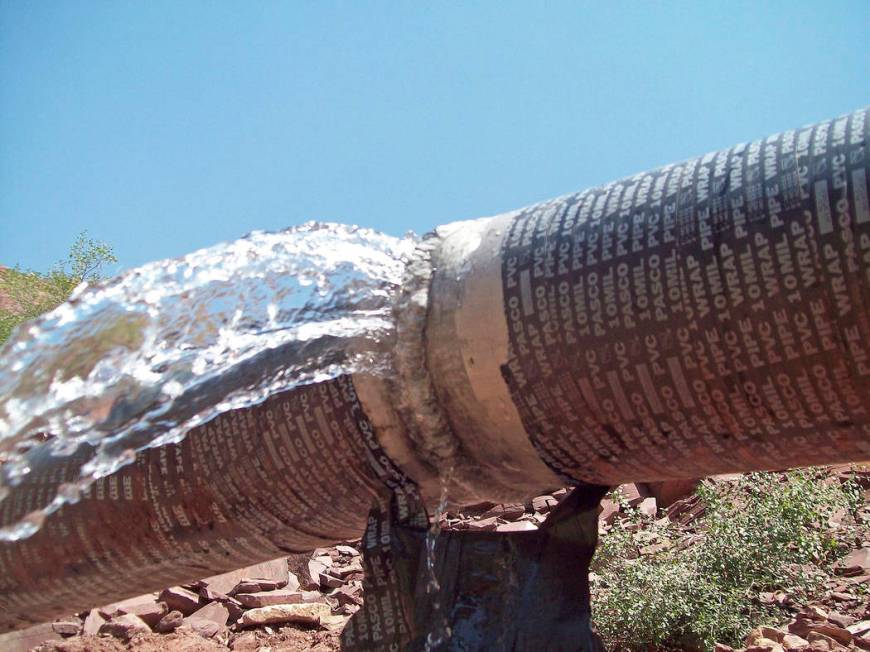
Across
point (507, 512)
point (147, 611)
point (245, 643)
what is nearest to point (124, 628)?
point (147, 611)

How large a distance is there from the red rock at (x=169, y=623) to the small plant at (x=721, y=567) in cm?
240

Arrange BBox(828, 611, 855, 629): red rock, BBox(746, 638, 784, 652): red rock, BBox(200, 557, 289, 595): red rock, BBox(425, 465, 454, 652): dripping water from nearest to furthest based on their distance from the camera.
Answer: BBox(425, 465, 454, 652): dripping water < BBox(746, 638, 784, 652): red rock < BBox(828, 611, 855, 629): red rock < BBox(200, 557, 289, 595): red rock

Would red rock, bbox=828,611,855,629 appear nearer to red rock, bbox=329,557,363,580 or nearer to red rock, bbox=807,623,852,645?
red rock, bbox=807,623,852,645

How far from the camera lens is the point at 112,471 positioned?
1.93 metres

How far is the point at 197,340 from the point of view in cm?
180

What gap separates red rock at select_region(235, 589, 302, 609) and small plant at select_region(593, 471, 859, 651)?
189 cm

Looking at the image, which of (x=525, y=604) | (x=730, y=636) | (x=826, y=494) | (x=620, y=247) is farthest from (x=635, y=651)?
(x=620, y=247)

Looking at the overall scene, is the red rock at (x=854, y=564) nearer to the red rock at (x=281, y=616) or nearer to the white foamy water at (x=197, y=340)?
the red rock at (x=281, y=616)

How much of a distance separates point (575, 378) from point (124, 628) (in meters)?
3.74

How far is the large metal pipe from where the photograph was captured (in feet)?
3.81

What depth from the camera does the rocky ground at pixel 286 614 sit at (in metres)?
3.29

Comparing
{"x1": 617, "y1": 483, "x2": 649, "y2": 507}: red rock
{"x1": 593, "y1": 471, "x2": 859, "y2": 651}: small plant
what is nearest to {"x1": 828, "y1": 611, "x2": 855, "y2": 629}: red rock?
{"x1": 593, "y1": 471, "x2": 859, "y2": 651}: small plant

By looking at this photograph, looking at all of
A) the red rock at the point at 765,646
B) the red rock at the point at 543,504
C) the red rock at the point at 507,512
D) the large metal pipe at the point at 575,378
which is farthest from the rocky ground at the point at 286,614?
the large metal pipe at the point at 575,378

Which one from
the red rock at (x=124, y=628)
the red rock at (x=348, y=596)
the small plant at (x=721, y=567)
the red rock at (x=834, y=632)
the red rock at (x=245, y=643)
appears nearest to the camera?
the red rock at (x=834, y=632)
